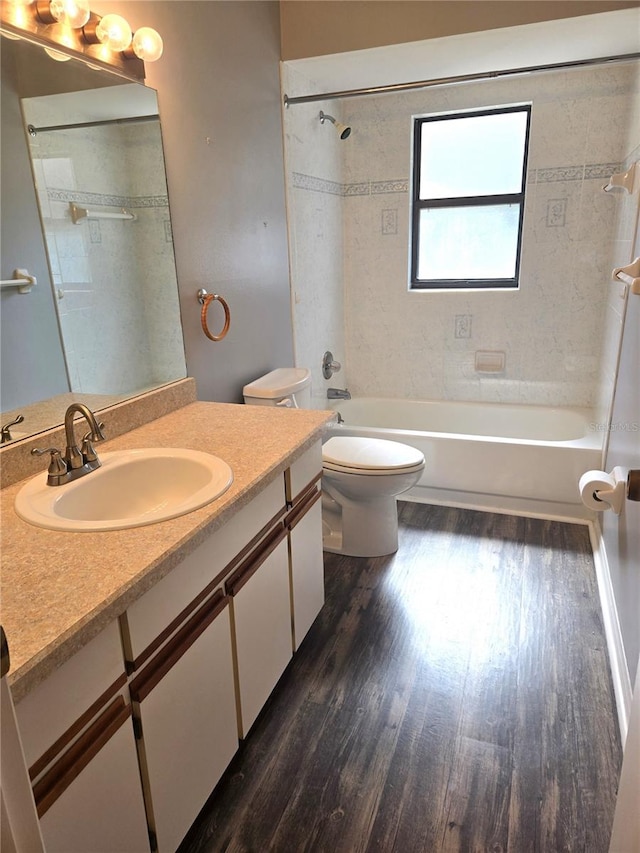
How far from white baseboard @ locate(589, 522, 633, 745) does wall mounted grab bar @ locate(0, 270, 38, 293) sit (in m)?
1.75

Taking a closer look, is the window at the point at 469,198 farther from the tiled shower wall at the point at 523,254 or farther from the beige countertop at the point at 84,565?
the beige countertop at the point at 84,565

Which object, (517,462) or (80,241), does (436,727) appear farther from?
(80,241)

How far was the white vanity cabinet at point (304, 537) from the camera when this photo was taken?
65.8 inches

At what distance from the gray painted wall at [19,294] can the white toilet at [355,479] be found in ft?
3.34

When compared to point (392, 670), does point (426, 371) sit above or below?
above

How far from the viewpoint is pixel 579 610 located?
212 centimetres

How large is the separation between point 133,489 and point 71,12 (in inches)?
45.8

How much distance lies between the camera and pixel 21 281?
51.6 inches

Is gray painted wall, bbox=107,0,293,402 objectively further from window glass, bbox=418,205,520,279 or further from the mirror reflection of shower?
window glass, bbox=418,205,520,279

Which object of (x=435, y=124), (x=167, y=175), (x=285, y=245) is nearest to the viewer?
(x=167, y=175)

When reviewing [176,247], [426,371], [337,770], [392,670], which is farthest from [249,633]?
[426,371]

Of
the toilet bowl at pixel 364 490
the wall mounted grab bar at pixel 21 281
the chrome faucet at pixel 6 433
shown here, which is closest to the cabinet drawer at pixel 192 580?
the chrome faucet at pixel 6 433

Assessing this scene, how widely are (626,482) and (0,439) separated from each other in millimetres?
1562

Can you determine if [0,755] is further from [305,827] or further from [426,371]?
[426,371]
